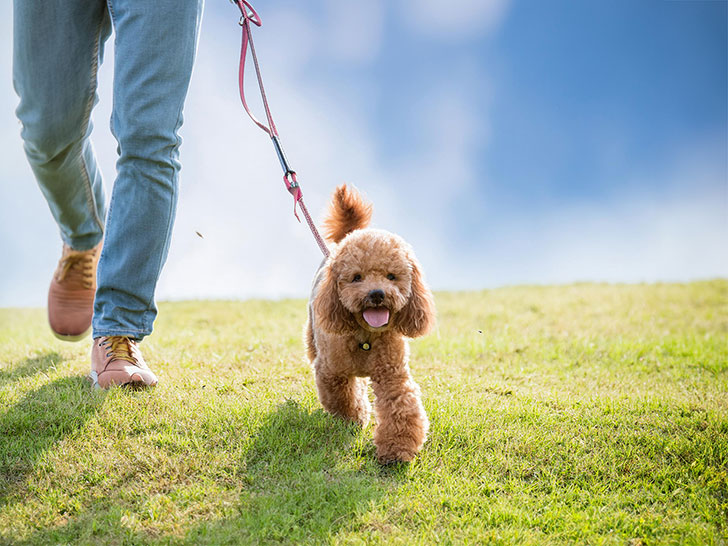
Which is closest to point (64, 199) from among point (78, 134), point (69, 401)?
point (78, 134)

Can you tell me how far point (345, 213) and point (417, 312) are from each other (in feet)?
3.24

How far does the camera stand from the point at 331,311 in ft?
9.95

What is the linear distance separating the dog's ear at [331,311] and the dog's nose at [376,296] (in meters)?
0.23

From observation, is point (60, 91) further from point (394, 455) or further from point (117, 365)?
point (394, 455)

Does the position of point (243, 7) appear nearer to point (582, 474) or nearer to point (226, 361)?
point (226, 361)

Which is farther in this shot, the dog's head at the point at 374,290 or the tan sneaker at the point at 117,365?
the tan sneaker at the point at 117,365

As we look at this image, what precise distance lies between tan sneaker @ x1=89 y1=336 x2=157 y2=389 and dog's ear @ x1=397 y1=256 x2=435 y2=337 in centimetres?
157

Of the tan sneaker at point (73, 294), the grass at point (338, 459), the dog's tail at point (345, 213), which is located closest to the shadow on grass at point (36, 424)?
the grass at point (338, 459)

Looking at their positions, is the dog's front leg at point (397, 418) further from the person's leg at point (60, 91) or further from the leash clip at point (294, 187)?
the person's leg at point (60, 91)

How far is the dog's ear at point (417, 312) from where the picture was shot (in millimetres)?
3078

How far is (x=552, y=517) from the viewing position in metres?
2.56

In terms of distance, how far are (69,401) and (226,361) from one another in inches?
52.7

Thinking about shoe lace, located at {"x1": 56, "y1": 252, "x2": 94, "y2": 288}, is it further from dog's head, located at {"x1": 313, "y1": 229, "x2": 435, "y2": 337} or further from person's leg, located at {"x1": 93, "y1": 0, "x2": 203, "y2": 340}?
dog's head, located at {"x1": 313, "y1": 229, "x2": 435, "y2": 337}

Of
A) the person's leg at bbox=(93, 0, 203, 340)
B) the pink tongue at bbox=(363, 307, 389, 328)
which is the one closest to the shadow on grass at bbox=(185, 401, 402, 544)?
the pink tongue at bbox=(363, 307, 389, 328)
